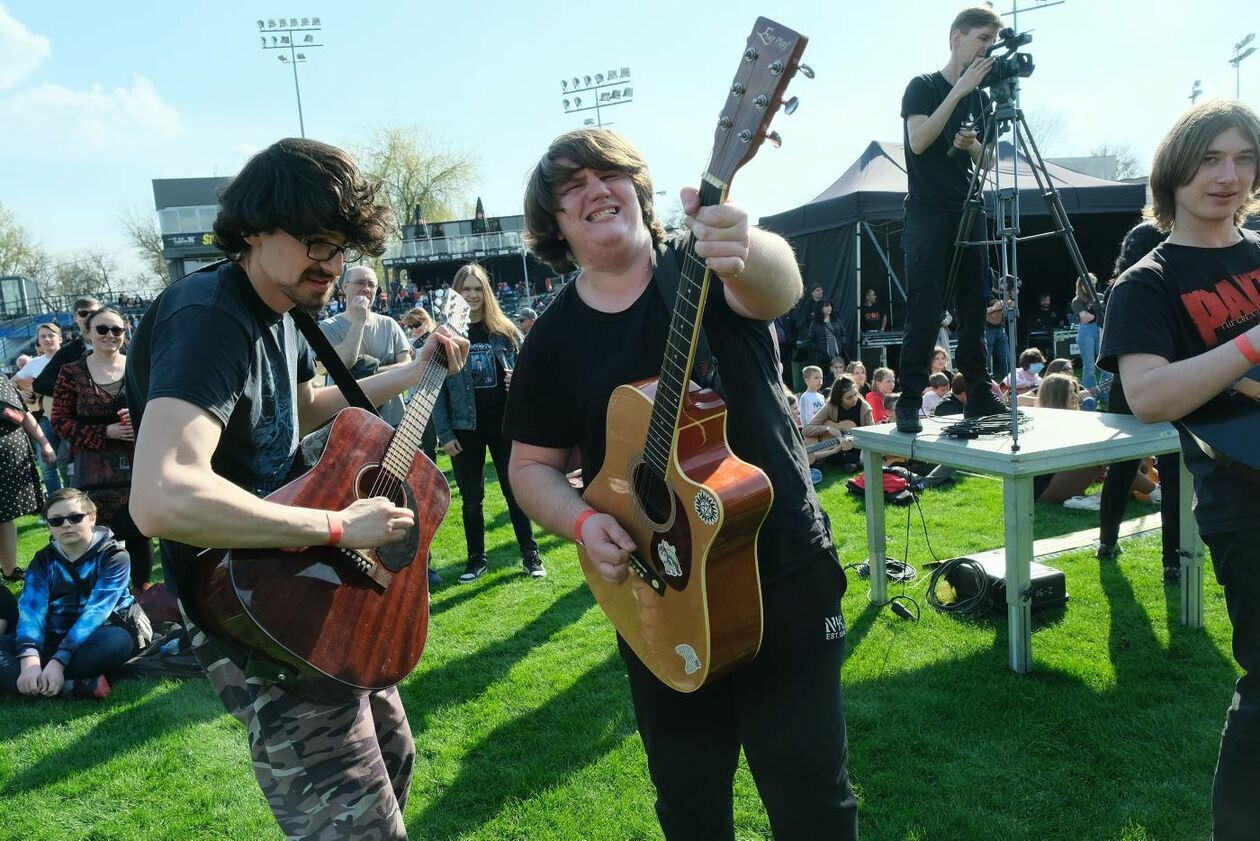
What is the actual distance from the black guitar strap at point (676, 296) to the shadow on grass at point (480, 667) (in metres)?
3.01

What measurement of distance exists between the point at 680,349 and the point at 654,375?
24 centimetres

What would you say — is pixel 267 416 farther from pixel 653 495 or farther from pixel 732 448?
pixel 732 448

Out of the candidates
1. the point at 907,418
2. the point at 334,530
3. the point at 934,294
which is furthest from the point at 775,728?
the point at 934,294

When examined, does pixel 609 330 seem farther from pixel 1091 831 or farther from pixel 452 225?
pixel 452 225

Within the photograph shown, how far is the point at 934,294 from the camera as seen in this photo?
4.57 meters

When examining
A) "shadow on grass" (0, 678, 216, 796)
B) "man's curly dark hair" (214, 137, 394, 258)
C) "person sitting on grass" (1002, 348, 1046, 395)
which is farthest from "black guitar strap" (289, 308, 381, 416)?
"person sitting on grass" (1002, 348, 1046, 395)

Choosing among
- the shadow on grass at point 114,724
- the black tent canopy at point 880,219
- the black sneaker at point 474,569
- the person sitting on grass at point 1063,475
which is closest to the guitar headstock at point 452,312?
the shadow on grass at point 114,724

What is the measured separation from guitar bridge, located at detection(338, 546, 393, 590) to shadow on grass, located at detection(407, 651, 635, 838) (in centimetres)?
155

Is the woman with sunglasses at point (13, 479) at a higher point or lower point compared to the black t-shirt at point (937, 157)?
lower

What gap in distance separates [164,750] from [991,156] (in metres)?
5.16

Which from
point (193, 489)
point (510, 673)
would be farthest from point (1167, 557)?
point (193, 489)

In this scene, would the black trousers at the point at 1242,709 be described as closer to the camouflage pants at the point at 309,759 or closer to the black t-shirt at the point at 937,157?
the camouflage pants at the point at 309,759

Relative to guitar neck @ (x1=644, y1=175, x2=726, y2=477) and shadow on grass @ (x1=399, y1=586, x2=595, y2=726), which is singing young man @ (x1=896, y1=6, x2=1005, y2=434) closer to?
shadow on grass @ (x1=399, y1=586, x2=595, y2=726)

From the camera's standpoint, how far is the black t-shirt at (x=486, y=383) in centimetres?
579
